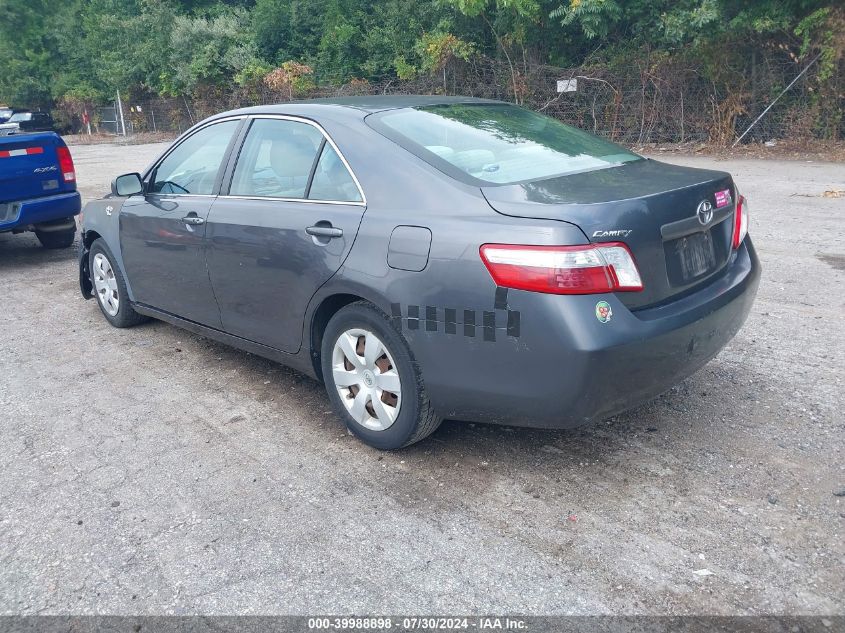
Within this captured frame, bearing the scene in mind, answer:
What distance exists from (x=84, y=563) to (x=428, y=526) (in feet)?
4.45

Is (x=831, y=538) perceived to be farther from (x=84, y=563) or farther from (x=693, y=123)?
(x=693, y=123)

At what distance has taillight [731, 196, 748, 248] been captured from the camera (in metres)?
3.91

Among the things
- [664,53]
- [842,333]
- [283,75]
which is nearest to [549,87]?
[664,53]

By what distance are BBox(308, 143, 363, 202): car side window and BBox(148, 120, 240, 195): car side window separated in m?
0.93

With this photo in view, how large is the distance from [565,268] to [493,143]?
1168 millimetres

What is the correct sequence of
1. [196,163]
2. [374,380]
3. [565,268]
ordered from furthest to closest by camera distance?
[196,163] → [374,380] → [565,268]

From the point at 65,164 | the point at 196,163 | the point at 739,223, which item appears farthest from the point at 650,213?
the point at 65,164

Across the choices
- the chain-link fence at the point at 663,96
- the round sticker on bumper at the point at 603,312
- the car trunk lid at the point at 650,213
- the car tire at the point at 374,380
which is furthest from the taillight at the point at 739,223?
the chain-link fence at the point at 663,96

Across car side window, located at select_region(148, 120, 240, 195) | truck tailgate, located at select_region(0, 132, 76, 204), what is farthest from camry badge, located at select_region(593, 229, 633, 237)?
truck tailgate, located at select_region(0, 132, 76, 204)

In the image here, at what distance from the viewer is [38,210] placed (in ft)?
27.1

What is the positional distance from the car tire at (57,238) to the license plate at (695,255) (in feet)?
25.6

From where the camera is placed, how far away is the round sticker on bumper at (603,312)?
3025 millimetres

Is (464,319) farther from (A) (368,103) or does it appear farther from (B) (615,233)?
(A) (368,103)

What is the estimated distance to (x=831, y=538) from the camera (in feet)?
A: 9.70
